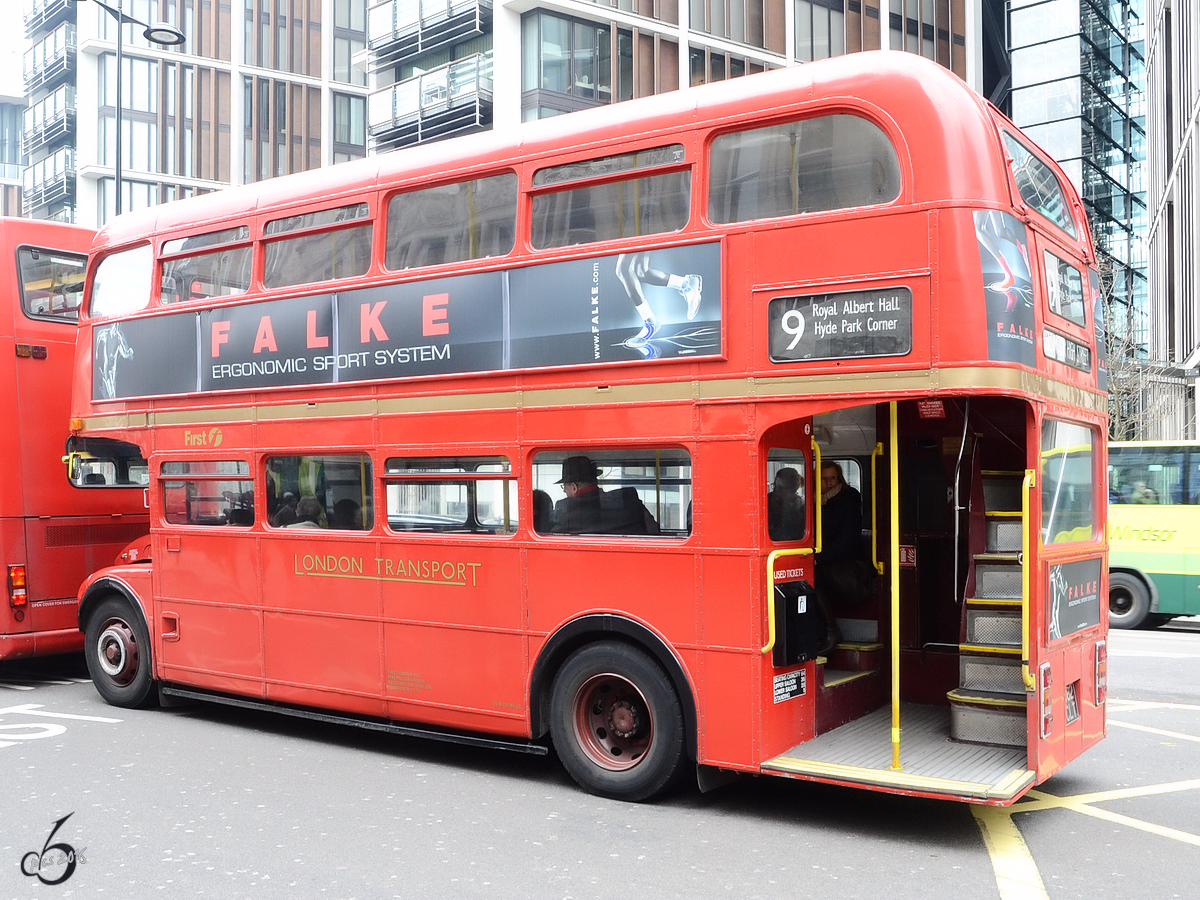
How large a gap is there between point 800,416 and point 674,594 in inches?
49.8

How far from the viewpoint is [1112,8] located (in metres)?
63.9

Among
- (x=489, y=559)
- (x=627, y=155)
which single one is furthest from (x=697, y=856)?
(x=627, y=155)

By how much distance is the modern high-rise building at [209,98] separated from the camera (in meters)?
48.5

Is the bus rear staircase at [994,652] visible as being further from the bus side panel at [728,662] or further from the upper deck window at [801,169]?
the upper deck window at [801,169]

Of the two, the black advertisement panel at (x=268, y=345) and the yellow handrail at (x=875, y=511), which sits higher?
the black advertisement panel at (x=268, y=345)

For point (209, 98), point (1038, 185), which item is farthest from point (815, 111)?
point (209, 98)

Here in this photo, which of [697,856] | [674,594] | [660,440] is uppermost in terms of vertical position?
[660,440]

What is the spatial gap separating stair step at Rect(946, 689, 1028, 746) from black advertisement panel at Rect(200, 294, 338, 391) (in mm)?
4750

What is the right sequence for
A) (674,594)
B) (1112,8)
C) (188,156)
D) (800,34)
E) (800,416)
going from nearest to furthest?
(800,416)
(674,594)
(800,34)
(188,156)
(1112,8)

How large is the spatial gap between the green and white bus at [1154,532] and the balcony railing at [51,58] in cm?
5181

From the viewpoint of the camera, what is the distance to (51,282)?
11.4 m

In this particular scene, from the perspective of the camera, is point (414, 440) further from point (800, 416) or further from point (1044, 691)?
point (1044, 691)

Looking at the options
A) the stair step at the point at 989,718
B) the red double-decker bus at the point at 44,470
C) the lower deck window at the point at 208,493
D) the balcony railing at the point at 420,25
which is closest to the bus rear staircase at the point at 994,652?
the stair step at the point at 989,718

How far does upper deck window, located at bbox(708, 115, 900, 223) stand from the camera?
6047mm
